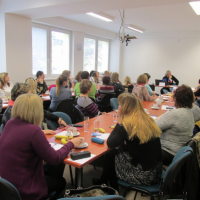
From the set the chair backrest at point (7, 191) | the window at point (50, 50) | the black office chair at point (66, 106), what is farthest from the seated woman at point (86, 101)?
the window at point (50, 50)

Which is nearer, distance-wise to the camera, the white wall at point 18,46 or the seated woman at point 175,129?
the seated woman at point 175,129

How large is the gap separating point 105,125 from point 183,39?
8296 mm

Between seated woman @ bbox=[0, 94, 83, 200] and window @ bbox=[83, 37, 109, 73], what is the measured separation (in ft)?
25.2

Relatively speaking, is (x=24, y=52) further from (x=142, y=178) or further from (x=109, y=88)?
(x=142, y=178)

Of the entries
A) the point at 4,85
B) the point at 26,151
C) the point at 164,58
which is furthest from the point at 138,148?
the point at 164,58

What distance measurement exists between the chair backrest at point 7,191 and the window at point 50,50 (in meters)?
5.98

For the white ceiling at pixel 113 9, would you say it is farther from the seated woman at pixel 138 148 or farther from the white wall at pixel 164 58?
the seated woman at pixel 138 148

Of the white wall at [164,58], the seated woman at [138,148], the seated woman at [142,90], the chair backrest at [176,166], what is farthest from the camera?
the white wall at [164,58]

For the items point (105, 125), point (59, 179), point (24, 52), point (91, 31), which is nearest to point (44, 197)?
point (59, 179)

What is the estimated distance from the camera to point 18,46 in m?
5.41

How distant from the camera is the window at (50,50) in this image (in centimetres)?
677

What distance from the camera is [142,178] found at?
1.74m

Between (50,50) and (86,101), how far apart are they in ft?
15.2

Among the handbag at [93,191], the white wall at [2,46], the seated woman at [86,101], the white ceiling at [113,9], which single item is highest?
the white ceiling at [113,9]
